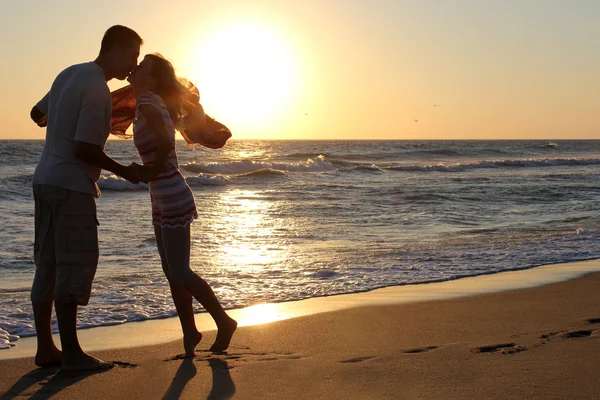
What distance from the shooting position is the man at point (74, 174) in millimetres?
3715

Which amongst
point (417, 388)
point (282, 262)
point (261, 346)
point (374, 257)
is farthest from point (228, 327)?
point (374, 257)

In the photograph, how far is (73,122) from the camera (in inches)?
147

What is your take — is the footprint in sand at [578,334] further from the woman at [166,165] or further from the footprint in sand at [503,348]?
the woman at [166,165]

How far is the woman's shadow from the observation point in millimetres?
3432

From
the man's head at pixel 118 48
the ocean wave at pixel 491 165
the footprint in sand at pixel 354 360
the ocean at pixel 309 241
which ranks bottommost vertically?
the ocean wave at pixel 491 165

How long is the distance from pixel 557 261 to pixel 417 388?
5435mm

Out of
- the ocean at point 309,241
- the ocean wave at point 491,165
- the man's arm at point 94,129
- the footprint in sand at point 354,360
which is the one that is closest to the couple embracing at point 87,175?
the man's arm at point 94,129

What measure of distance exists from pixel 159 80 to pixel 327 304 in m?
2.60

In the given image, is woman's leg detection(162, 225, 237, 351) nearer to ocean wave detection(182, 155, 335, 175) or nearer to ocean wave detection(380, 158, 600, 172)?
ocean wave detection(182, 155, 335, 175)

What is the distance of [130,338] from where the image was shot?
15.9 ft

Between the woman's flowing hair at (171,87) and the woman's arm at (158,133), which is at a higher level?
the woman's flowing hair at (171,87)

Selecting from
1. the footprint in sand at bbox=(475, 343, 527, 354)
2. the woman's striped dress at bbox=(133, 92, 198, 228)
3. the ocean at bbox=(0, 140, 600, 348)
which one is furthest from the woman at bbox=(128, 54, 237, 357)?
the footprint in sand at bbox=(475, 343, 527, 354)

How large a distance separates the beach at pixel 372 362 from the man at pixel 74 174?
358 millimetres

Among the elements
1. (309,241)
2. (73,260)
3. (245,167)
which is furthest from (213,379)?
(245,167)
